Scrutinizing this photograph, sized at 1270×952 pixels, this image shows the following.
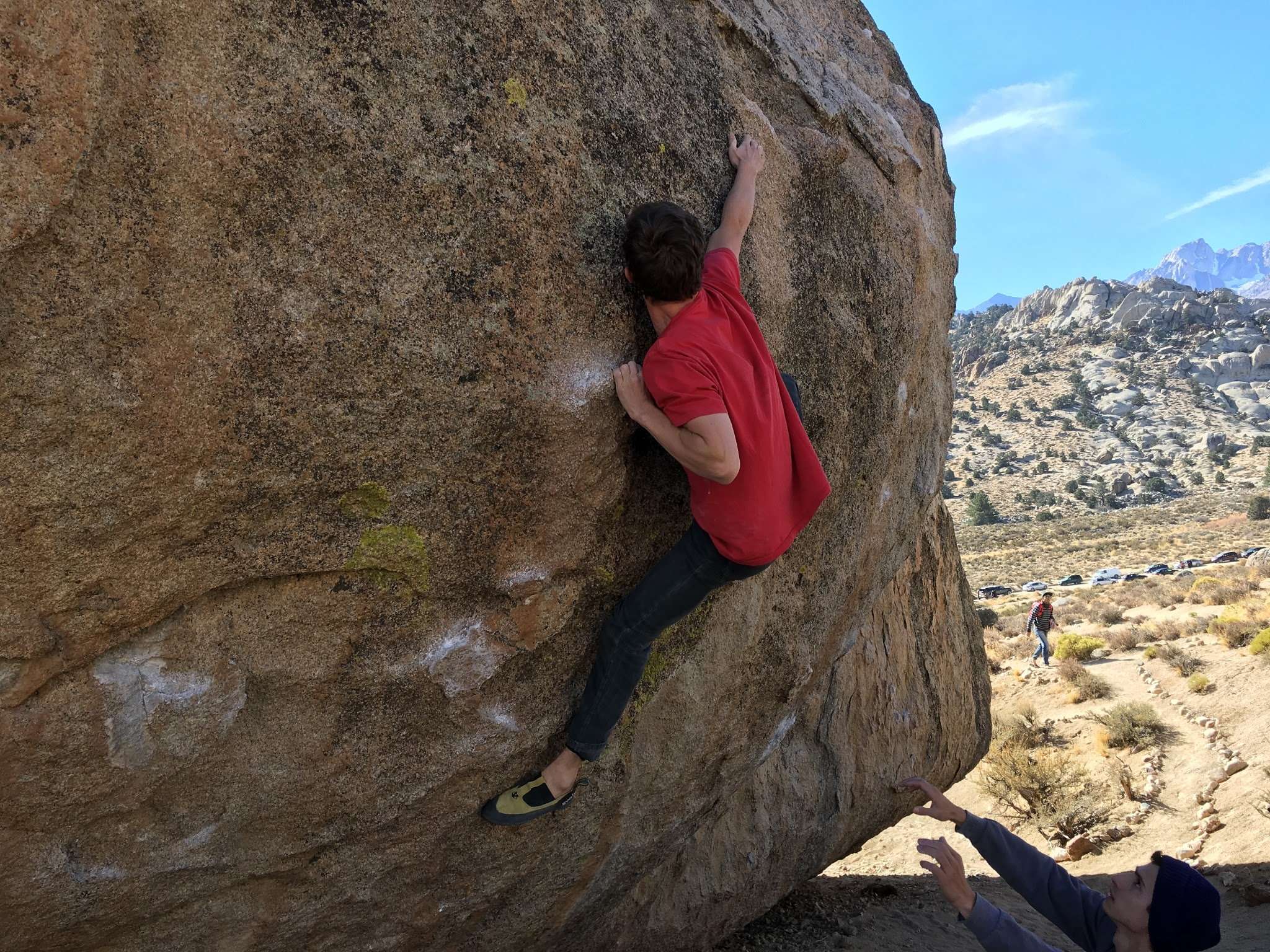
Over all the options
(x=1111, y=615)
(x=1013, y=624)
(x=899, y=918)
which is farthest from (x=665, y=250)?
(x=1013, y=624)

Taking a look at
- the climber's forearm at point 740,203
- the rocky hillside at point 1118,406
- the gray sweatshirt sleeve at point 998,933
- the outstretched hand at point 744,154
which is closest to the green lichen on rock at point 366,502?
the climber's forearm at point 740,203

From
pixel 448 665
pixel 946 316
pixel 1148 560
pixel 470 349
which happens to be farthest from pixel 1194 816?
pixel 1148 560

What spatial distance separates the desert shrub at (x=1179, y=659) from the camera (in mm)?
11516

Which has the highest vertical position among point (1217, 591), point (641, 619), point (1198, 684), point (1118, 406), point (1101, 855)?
point (1118, 406)

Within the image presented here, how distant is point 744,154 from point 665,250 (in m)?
0.89

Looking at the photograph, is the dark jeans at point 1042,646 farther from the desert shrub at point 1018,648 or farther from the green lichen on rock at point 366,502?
the green lichen on rock at point 366,502

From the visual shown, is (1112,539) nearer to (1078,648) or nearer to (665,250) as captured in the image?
(1078,648)

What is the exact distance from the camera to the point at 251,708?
287cm

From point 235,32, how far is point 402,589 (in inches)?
64.9

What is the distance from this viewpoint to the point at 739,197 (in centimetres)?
334

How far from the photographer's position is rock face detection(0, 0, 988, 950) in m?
2.33

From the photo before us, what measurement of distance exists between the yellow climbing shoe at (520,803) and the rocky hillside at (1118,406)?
46534mm

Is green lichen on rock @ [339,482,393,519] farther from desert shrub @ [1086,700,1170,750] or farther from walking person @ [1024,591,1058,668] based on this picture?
walking person @ [1024,591,1058,668]

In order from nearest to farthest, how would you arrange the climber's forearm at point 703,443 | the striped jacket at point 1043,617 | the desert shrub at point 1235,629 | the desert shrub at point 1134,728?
the climber's forearm at point 703,443
the desert shrub at point 1134,728
the desert shrub at point 1235,629
the striped jacket at point 1043,617
